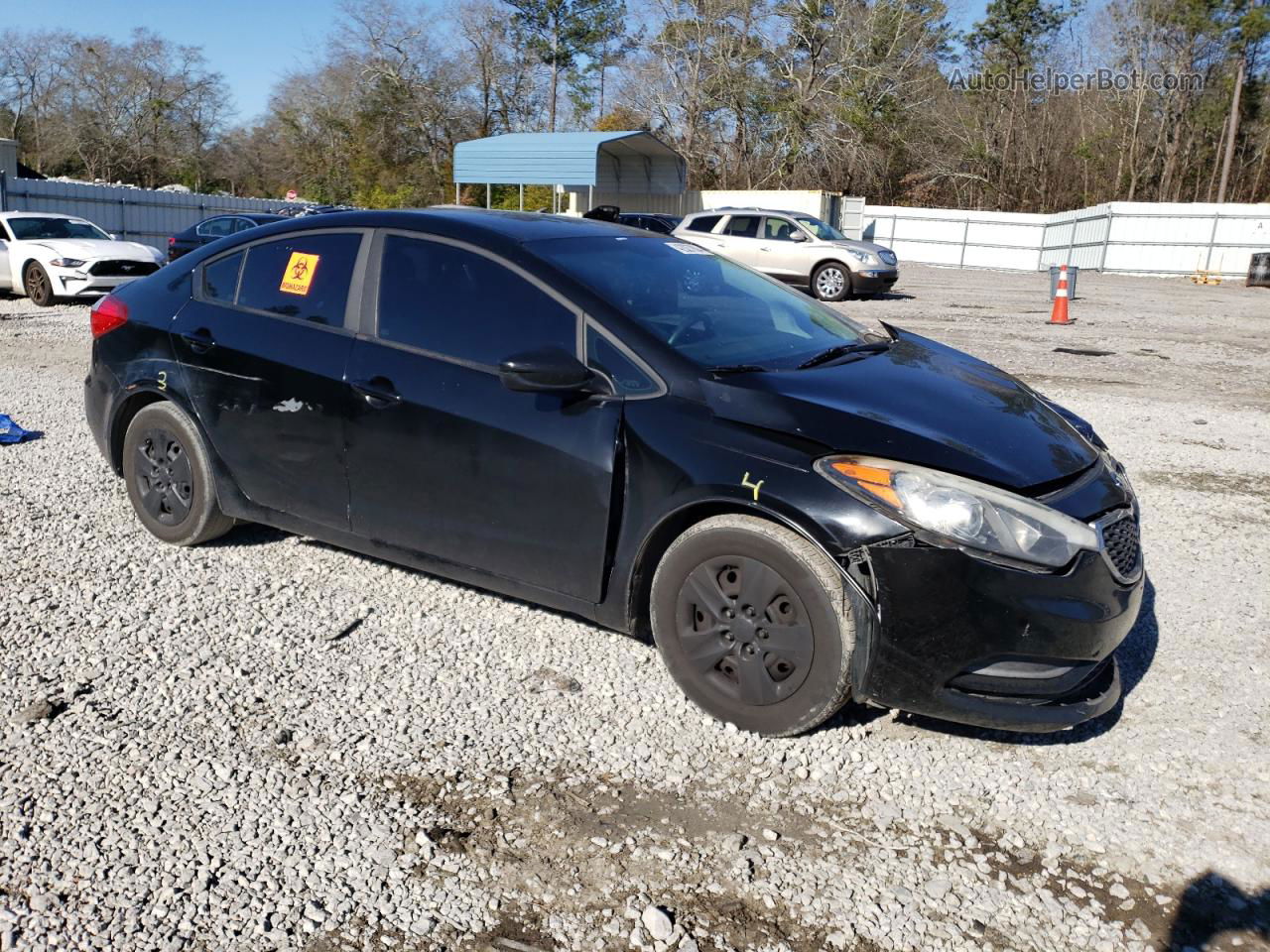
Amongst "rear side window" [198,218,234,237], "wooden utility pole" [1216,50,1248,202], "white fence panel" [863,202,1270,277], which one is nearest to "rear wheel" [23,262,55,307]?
"rear side window" [198,218,234,237]

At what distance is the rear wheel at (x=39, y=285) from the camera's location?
52.4 ft

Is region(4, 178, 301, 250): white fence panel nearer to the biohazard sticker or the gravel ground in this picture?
the biohazard sticker

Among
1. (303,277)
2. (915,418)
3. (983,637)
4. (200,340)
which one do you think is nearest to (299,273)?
(303,277)

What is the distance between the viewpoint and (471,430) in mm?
3848

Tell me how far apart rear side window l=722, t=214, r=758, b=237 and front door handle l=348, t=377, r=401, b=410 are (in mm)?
17540

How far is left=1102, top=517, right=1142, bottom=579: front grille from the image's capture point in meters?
3.29

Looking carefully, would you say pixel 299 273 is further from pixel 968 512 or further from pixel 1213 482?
pixel 1213 482

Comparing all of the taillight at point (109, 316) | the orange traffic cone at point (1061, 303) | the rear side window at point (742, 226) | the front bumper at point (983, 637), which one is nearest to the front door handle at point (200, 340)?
the taillight at point (109, 316)

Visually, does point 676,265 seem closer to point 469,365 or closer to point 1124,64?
point 469,365

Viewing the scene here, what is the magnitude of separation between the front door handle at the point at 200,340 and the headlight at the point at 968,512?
2892 mm

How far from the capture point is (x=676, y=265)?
14.4 ft

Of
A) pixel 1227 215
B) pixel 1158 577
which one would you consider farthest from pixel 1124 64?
pixel 1158 577

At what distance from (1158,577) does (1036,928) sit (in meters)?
2.87

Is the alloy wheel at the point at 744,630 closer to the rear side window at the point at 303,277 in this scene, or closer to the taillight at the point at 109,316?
the rear side window at the point at 303,277
